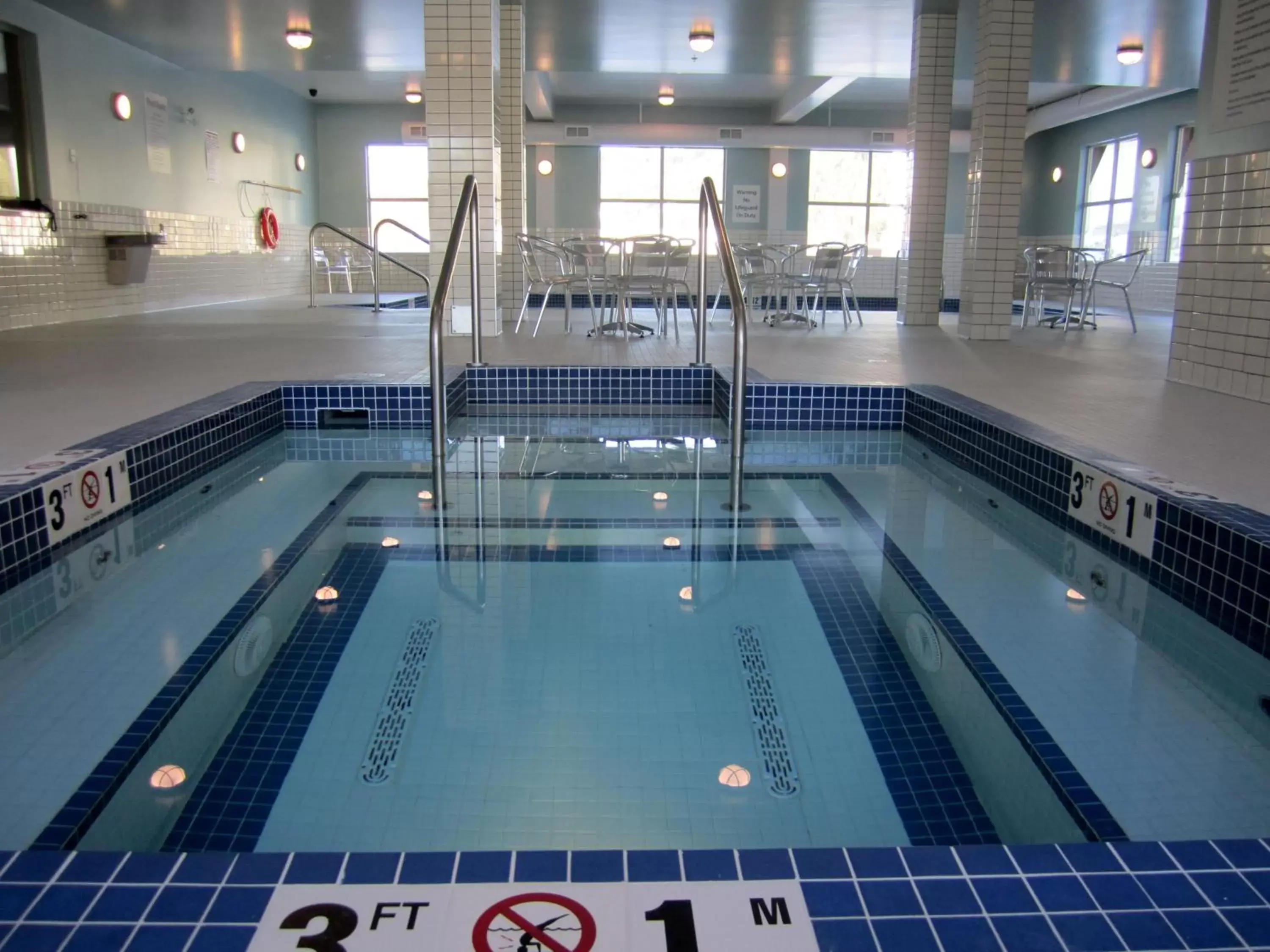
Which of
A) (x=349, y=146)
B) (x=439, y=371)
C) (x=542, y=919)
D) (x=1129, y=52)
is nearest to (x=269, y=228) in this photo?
(x=349, y=146)

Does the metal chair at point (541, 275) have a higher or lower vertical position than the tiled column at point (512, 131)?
lower

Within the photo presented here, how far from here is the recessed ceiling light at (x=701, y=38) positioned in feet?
27.3

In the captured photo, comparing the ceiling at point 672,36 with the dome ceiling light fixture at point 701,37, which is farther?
the dome ceiling light fixture at point 701,37

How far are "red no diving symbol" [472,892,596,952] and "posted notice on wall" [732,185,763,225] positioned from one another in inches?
556

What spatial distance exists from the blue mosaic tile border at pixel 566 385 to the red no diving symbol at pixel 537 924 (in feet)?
12.0

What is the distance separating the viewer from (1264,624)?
6.11ft

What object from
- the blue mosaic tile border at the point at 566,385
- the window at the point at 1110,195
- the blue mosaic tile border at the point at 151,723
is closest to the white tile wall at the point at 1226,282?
the blue mosaic tile border at the point at 566,385

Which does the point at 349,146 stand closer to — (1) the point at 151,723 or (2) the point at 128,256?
(2) the point at 128,256

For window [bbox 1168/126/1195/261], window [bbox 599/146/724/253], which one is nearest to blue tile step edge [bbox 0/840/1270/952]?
window [bbox 1168/126/1195/261]

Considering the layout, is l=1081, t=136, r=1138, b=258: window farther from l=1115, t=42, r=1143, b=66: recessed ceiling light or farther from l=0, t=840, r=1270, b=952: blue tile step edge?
l=0, t=840, r=1270, b=952: blue tile step edge

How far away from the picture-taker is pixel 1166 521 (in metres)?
2.19

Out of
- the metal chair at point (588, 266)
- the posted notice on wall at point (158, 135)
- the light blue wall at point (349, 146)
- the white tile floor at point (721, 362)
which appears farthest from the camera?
the light blue wall at point (349, 146)

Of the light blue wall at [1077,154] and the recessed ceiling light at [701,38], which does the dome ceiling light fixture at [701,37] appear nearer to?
the recessed ceiling light at [701,38]

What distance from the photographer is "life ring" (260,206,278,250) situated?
→ 1207 cm
